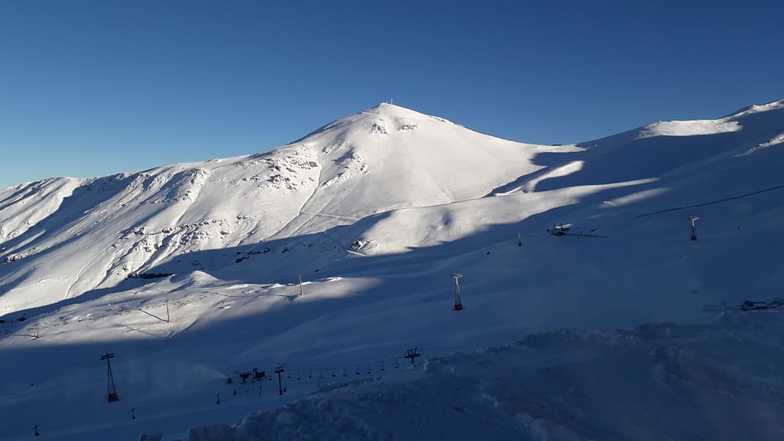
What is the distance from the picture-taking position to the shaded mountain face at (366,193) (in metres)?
58.4

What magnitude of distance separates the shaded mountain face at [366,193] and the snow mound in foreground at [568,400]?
3239cm

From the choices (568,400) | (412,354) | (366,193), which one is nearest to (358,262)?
(412,354)

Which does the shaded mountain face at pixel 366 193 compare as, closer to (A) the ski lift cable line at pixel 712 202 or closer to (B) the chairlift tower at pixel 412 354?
(A) the ski lift cable line at pixel 712 202

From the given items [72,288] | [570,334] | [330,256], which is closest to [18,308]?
[72,288]

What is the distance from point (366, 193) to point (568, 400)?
246 feet

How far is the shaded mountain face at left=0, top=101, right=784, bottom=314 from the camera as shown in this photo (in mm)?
58438

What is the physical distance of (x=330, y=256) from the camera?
55.3 m

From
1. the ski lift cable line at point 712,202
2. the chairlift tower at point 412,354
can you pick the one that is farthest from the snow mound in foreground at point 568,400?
the ski lift cable line at point 712,202

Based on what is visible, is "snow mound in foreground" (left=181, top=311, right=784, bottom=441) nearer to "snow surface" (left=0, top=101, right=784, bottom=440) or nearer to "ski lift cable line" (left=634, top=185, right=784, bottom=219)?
"snow surface" (left=0, top=101, right=784, bottom=440)

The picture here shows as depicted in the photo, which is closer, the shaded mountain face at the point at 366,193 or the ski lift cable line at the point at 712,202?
the ski lift cable line at the point at 712,202

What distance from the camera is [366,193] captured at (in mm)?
87062

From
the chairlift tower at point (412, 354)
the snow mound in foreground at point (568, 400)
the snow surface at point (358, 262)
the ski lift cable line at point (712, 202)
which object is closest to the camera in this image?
the snow mound in foreground at point (568, 400)

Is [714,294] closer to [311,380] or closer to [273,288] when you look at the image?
[311,380]

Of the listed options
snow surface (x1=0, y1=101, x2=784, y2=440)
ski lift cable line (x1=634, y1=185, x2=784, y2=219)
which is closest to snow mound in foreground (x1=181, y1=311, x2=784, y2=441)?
snow surface (x1=0, y1=101, x2=784, y2=440)
